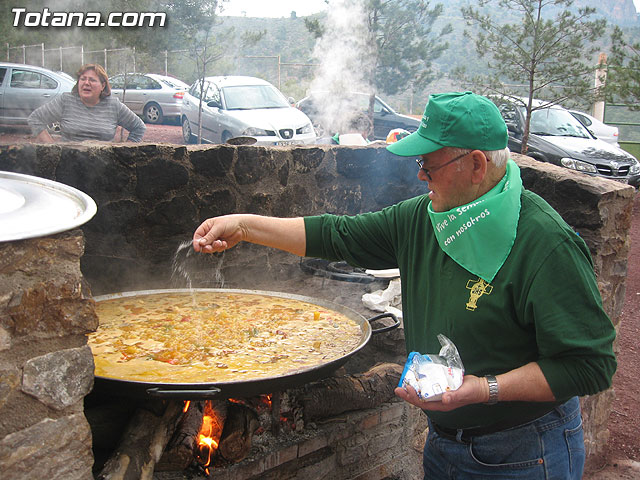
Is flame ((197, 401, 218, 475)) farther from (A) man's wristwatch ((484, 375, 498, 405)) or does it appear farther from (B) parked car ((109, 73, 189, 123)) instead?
(B) parked car ((109, 73, 189, 123))

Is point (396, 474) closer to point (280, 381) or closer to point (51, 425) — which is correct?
point (280, 381)

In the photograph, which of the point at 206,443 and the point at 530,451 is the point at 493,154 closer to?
the point at 530,451

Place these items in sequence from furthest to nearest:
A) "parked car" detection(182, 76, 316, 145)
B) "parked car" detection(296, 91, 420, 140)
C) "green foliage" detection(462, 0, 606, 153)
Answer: "parked car" detection(296, 91, 420, 140) → "green foliage" detection(462, 0, 606, 153) → "parked car" detection(182, 76, 316, 145)

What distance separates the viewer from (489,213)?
6.47 feet

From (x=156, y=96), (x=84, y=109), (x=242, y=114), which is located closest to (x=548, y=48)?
(x=242, y=114)

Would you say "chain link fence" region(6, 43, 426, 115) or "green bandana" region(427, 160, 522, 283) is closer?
"green bandana" region(427, 160, 522, 283)

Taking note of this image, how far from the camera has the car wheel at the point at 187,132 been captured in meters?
11.1

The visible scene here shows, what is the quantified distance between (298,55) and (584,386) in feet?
101

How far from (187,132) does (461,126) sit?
32.3 feet

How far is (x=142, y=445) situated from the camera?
2.47m

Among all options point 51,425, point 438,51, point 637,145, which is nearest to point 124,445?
A: point 51,425

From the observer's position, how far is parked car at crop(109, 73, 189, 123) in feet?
37.0

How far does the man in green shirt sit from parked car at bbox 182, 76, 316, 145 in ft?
27.1

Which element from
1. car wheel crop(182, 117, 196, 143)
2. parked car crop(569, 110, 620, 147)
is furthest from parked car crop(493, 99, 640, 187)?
car wheel crop(182, 117, 196, 143)
